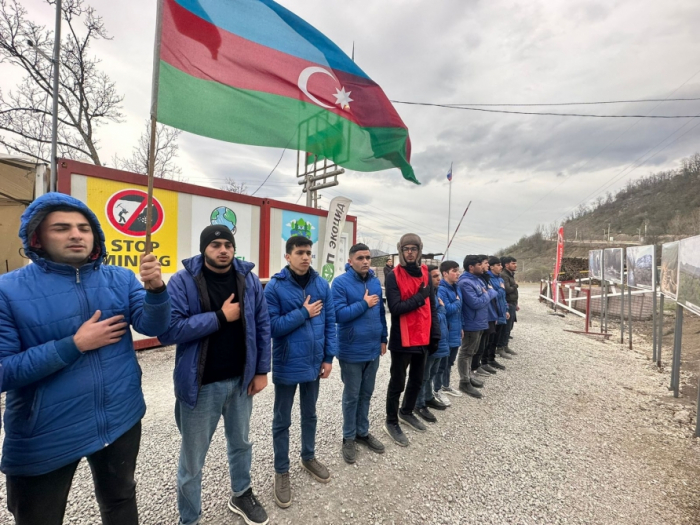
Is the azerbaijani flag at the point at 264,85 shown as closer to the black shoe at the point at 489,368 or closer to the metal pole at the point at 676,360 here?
the black shoe at the point at 489,368

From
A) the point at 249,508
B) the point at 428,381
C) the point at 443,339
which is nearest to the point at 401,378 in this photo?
the point at 428,381

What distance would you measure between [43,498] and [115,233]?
15.9 feet

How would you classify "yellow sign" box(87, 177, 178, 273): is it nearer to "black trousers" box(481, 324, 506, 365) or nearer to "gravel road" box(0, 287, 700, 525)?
"gravel road" box(0, 287, 700, 525)

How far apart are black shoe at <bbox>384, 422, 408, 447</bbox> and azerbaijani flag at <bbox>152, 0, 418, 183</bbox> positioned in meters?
3.13

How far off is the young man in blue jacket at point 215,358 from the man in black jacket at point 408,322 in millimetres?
1428

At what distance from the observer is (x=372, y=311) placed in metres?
3.08

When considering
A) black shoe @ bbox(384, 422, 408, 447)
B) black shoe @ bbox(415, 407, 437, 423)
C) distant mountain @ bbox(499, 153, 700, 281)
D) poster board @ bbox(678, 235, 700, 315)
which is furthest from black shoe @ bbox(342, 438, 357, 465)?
distant mountain @ bbox(499, 153, 700, 281)

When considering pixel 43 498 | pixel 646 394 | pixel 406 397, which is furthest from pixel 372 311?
pixel 646 394

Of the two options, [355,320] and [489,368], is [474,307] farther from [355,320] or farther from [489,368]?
[355,320]

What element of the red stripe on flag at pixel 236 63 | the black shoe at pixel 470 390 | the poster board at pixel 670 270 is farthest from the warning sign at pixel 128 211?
the poster board at pixel 670 270

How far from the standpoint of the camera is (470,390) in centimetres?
460

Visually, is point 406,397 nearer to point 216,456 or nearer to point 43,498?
point 216,456

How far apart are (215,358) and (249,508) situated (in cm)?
117

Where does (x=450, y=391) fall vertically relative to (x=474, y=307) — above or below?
below
